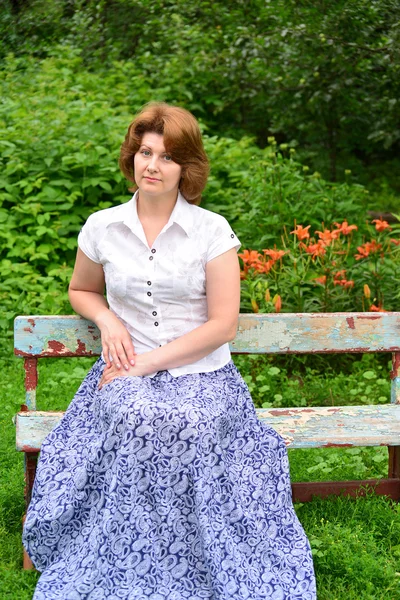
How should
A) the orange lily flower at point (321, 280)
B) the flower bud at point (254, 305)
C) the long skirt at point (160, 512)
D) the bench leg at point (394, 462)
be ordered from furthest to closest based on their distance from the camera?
the orange lily flower at point (321, 280) < the flower bud at point (254, 305) < the bench leg at point (394, 462) < the long skirt at point (160, 512)

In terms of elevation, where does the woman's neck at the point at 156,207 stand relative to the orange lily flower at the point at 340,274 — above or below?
above

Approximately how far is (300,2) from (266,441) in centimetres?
580

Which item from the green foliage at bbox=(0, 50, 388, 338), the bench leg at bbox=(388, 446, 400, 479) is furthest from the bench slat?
the green foliage at bbox=(0, 50, 388, 338)

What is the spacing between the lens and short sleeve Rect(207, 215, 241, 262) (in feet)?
11.4

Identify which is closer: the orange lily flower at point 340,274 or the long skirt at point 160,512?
the long skirt at point 160,512

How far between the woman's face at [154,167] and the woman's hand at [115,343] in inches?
20.1

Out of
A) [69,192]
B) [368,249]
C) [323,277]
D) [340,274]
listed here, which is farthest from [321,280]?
[69,192]

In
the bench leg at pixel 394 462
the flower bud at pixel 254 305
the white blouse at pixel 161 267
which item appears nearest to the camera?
the white blouse at pixel 161 267

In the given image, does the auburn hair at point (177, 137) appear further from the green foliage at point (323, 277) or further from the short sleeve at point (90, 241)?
the green foliage at point (323, 277)

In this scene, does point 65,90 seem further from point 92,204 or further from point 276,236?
point 276,236

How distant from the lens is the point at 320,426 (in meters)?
3.76

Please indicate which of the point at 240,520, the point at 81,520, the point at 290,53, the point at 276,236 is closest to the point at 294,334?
the point at 240,520

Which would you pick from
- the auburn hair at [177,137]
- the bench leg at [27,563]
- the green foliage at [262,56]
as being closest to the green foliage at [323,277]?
the auburn hair at [177,137]

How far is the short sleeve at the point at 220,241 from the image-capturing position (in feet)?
11.4
